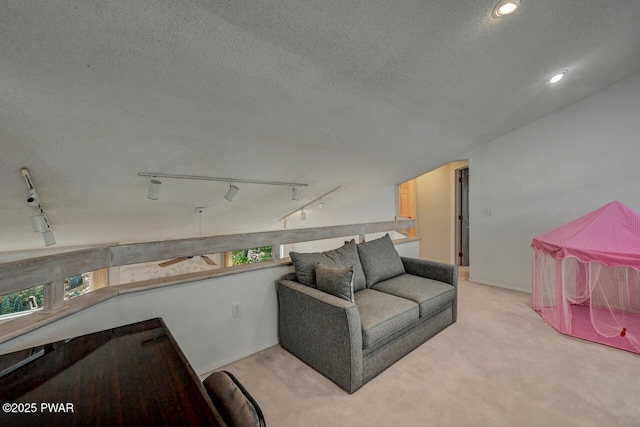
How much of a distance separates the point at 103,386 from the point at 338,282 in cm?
141

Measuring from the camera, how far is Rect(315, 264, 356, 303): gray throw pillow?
6.41 ft

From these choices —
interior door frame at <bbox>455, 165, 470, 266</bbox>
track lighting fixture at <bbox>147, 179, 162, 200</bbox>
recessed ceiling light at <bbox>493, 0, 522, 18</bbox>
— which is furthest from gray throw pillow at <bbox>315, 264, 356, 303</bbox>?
interior door frame at <bbox>455, 165, 470, 266</bbox>

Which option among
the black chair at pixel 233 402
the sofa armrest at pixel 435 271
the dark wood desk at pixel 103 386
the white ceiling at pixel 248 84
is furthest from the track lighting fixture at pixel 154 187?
the sofa armrest at pixel 435 271

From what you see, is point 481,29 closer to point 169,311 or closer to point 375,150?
point 375,150

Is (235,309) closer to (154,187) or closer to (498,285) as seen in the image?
(154,187)

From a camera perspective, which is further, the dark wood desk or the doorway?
the doorway

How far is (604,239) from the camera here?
242 centimetres

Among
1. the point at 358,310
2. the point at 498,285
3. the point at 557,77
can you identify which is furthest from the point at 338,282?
the point at 498,285

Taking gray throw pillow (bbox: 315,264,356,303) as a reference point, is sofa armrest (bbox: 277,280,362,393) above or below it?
below

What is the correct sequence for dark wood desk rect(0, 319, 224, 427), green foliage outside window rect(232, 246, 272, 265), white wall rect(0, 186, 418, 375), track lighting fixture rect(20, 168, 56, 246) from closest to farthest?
dark wood desk rect(0, 319, 224, 427) → white wall rect(0, 186, 418, 375) → track lighting fixture rect(20, 168, 56, 246) → green foliage outside window rect(232, 246, 272, 265)

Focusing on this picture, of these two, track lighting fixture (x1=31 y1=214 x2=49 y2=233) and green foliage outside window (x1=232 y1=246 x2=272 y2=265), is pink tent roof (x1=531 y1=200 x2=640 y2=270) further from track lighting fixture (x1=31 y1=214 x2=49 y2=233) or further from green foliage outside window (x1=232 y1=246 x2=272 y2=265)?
track lighting fixture (x1=31 y1=214 x2=49 y2=233)

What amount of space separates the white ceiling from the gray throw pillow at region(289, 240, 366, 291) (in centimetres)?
107

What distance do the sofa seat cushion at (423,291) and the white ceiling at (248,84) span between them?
4.90 feet

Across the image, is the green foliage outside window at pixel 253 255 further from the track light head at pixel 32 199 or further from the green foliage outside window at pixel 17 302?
the track light head at pixel 32 199
